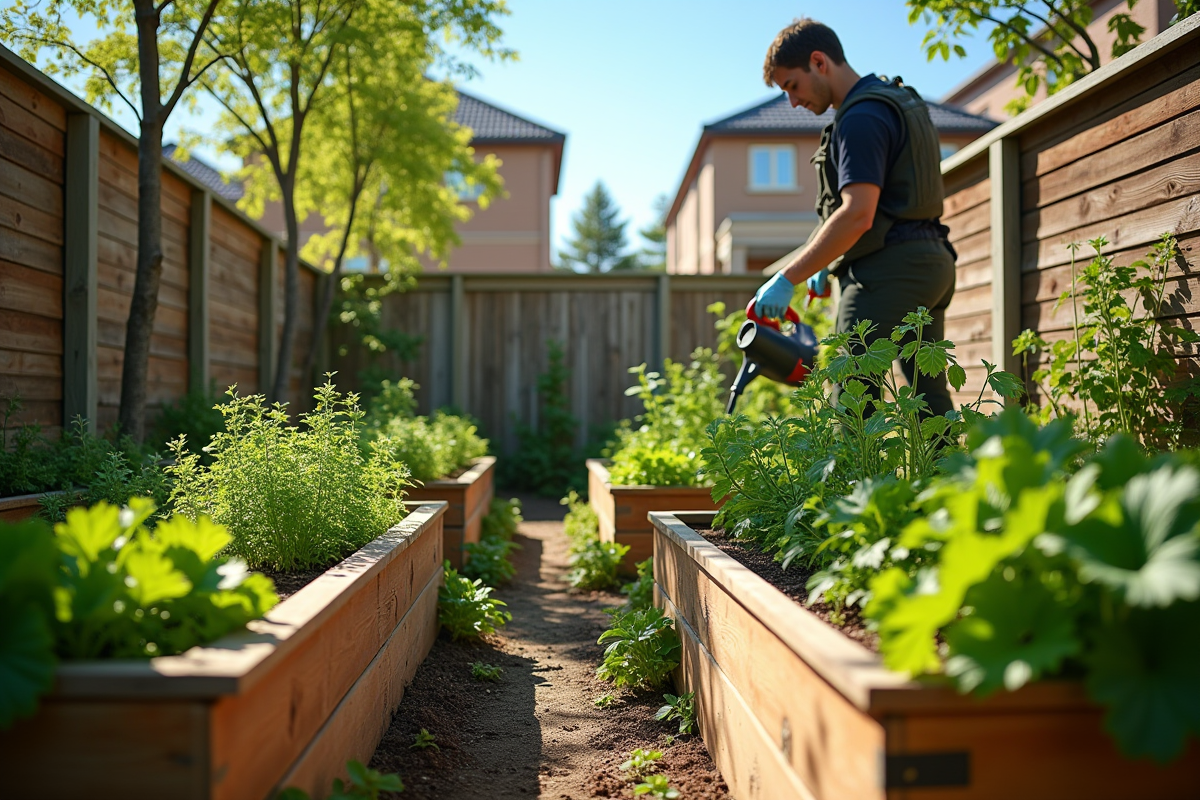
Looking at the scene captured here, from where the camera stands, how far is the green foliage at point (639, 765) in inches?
81.0

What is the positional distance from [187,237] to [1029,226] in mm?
4496

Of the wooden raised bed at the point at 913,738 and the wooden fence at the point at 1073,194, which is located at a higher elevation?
the wooden fence at the point at 1073,194

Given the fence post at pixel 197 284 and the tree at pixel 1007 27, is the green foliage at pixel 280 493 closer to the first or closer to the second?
the fence post at pixel 197 284

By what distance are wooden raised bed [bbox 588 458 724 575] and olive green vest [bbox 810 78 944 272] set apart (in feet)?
5.11

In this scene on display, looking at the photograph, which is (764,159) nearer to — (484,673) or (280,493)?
(484,673)

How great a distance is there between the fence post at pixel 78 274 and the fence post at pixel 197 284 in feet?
4.60

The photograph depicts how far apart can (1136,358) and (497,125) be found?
16746 mm

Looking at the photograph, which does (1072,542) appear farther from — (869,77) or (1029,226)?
(1029,226)

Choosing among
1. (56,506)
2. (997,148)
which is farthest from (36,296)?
(997,148)

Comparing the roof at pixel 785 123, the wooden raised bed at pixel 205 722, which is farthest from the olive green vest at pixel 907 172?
the roof at pixel 785 123

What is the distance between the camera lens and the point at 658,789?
1909 mm

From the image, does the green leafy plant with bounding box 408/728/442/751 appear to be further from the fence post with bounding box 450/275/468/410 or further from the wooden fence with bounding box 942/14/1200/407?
the fence post with bounding box 450/275/468/410

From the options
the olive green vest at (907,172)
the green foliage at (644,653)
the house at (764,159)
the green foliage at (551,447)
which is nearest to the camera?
the green foliage at (644,653)

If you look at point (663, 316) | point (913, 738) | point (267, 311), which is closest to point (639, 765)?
point (913, 738)
